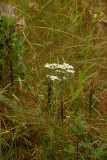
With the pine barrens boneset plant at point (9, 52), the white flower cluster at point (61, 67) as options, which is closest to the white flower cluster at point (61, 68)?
the white flower cluster at point (61, 67)

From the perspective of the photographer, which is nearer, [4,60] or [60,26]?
[4,60]

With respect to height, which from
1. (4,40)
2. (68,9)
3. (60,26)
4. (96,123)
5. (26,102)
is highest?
(68,9)

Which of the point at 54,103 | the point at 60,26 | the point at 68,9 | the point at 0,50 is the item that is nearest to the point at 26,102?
the point at 54,103

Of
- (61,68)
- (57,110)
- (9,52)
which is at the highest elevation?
(9,52)

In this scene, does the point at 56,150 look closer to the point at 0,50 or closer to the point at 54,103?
the point at 54,103

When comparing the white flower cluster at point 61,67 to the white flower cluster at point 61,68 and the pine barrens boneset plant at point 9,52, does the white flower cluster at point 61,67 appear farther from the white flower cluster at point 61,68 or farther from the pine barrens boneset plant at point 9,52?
the pine barrens boneset plant at point 9,52

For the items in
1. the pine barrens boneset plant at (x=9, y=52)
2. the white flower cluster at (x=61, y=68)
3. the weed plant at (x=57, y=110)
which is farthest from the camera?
the pine barrens boneset plant at (x=9, y=52)

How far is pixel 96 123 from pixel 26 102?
593 millimetres

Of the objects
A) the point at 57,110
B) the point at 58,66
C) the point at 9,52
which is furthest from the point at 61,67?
the point at 9,52

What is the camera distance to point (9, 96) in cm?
205

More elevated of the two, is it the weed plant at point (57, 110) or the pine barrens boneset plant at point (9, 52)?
the pine barrens boneset plant at point (9, 52)

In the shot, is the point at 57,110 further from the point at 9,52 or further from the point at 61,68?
the point at 9,52

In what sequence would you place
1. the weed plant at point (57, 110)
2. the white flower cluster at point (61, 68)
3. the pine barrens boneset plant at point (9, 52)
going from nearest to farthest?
the weed plant at point (57, 110) → the white flower cluster at point (61, 68) → the pine barrens boneset plant at point (9, 52)

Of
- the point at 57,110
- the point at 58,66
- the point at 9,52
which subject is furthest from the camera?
the point at 9,52
